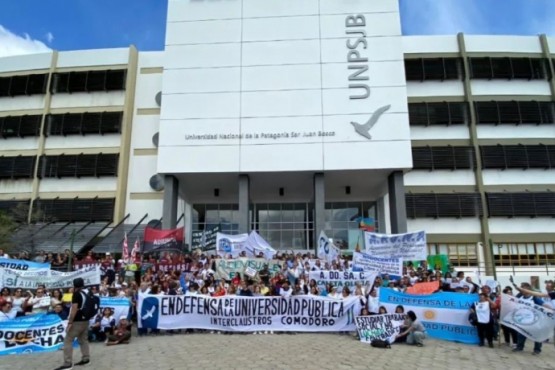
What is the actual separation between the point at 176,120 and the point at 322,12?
11.4 metres

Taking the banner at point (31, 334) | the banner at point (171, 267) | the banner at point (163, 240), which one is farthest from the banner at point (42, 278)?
the banner at point (163, 240)

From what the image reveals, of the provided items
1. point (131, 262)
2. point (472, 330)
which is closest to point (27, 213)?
→ point (131, 262)

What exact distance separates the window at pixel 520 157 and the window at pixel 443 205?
9.27 ft

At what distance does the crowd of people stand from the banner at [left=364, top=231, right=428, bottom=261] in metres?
0.82

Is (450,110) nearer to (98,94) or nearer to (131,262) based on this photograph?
(131,262)

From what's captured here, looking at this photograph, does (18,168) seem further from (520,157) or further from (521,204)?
(520,157)

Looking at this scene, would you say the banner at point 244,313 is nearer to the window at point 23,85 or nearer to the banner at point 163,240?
the banner at point 163,240

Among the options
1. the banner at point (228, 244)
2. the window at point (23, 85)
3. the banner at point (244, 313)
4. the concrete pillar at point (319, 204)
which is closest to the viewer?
the banner at point (244, 313)

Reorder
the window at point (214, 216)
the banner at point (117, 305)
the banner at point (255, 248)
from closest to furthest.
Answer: the banner at point (117, 305) → the banner at point (255, 248) → the window at point (214, 216)

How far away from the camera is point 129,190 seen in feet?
102

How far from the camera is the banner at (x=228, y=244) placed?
65.3ft

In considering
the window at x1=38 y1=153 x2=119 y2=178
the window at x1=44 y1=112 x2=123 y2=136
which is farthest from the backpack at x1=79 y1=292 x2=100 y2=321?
the window at x1=44 y1=112 x2=123 y2=136

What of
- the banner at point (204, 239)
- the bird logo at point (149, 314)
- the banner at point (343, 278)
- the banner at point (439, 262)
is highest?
the banner at point (204, 239)

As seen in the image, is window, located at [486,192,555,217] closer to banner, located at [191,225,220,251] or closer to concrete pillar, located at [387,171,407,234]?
concrete pillar, located at [387,171,407,234]
